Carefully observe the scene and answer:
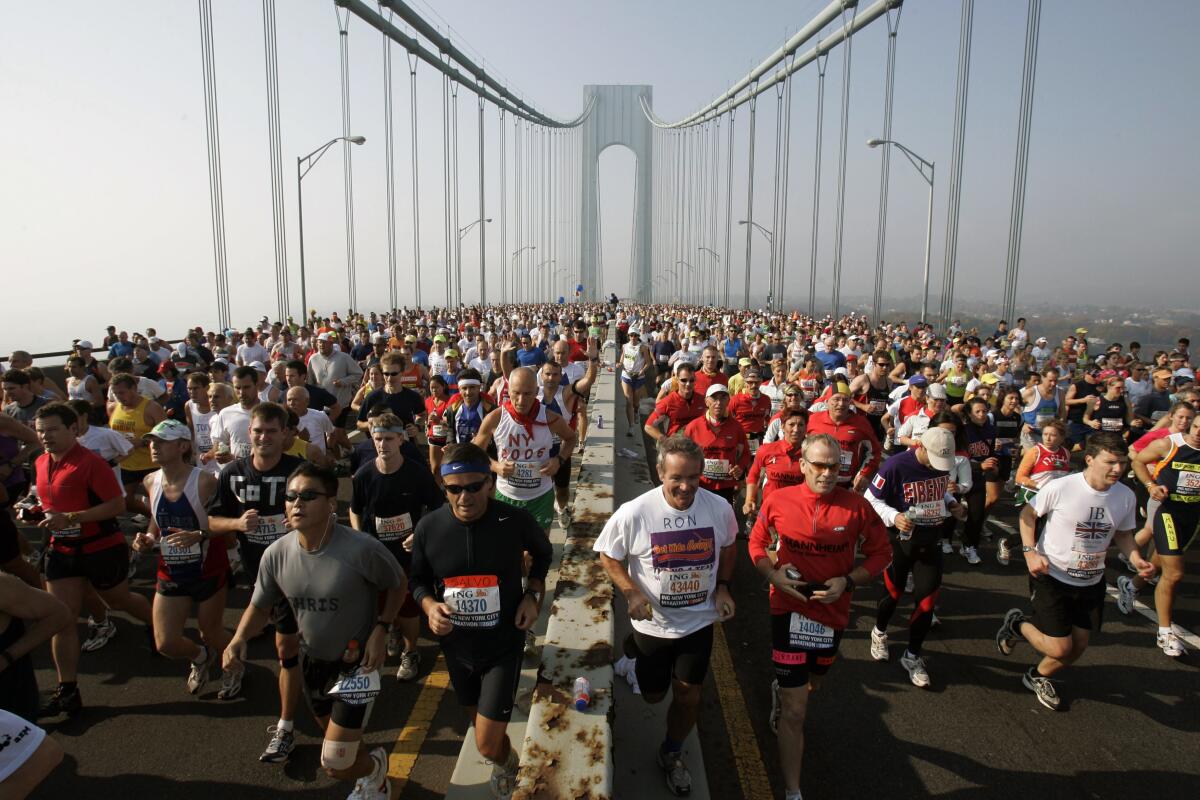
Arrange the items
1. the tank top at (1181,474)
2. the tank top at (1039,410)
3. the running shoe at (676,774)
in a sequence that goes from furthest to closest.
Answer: the tank top at (1039,410), the tank top at (1181,474), the running shoe at (676,774)

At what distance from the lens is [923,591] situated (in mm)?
4629

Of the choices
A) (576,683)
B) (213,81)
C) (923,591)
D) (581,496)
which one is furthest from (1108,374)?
(213,81)

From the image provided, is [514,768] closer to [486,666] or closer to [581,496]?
[486,666]

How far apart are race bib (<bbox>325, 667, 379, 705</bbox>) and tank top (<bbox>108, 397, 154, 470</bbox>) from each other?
4.45m

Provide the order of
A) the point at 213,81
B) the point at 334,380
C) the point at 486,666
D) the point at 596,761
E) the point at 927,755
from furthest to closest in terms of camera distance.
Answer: the point at 213,81 < the point at 334,380 < the point at 927,755 < the point at 486,666 < the point at 596,761

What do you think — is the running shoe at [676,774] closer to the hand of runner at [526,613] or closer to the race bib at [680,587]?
the race bib at [680,587]

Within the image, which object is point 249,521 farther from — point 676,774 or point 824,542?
point 824,542

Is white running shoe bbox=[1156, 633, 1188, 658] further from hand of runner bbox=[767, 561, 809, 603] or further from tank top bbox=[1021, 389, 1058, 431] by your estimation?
tank top bbox=[1021, 389, 1058, 431]

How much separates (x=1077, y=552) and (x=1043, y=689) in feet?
3.08

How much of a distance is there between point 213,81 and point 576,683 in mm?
34202

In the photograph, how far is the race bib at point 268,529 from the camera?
4.16 metres

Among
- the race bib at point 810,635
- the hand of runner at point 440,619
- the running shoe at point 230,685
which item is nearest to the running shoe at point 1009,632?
the race bib at point 810,635

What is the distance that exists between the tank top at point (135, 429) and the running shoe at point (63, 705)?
266cm

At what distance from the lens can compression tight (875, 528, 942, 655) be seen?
4559mm
